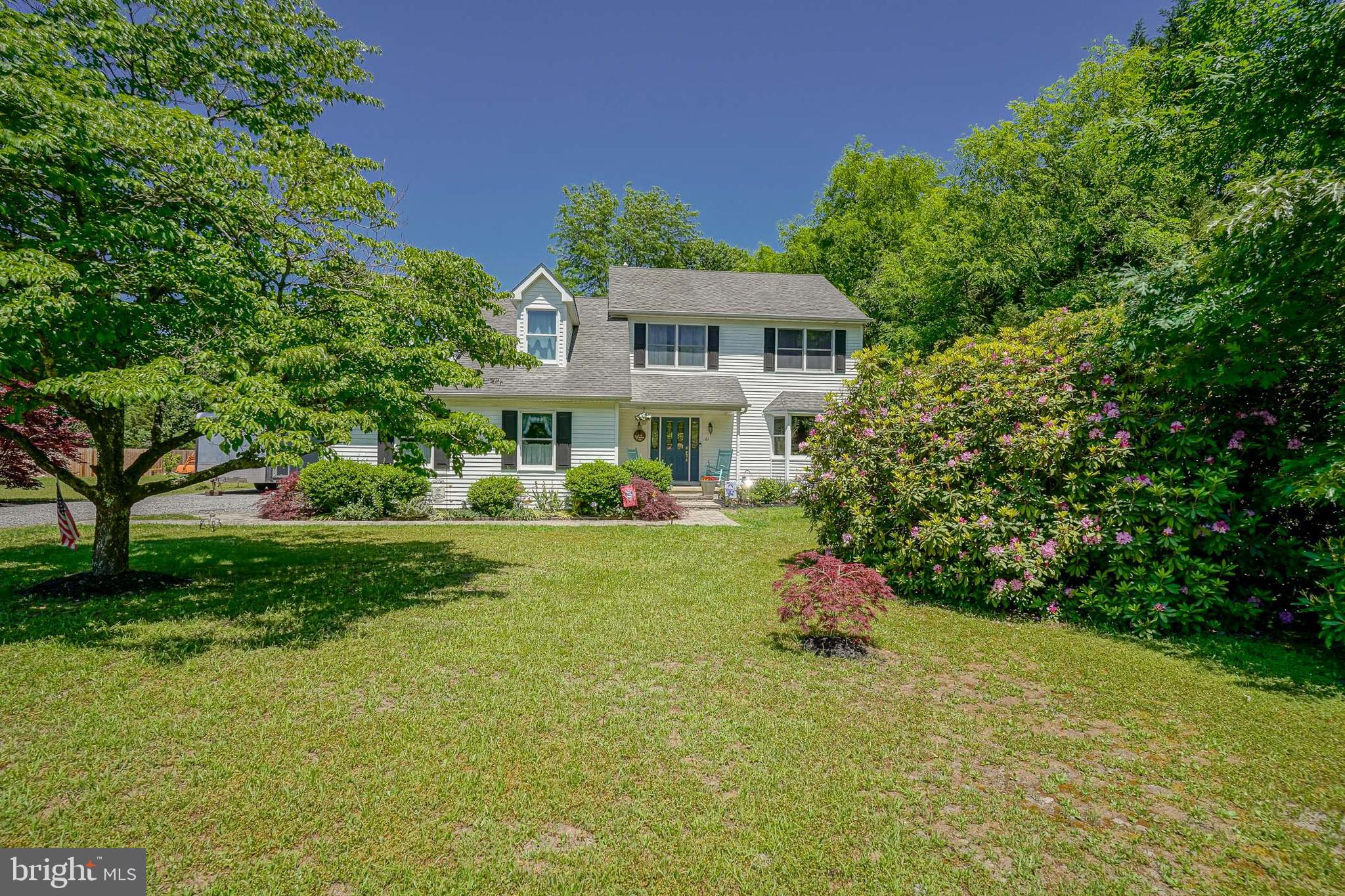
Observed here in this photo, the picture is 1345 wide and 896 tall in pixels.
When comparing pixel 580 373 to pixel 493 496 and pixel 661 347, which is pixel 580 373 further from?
pixel 493 496

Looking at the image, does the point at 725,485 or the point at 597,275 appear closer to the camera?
the point at 725,485

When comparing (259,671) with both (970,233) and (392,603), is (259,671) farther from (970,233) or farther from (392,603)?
(970,233)

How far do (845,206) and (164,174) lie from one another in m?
36.2

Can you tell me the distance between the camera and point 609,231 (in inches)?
1503

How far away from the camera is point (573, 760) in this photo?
3.82 metres

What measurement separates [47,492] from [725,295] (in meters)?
25.0

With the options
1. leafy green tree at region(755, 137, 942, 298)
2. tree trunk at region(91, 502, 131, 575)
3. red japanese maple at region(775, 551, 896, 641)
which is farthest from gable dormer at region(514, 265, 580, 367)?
leafy green tree at region(755, 137, 942, 298)

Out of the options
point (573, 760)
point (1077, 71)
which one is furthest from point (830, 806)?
point (1077, 71)

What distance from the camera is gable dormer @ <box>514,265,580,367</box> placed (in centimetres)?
1809

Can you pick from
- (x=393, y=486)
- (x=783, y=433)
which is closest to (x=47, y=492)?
(x=393, y=486)

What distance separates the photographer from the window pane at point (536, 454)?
56.6 feet

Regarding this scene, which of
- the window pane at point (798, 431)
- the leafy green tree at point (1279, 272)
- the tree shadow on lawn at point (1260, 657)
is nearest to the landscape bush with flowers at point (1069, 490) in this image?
the tree shadow on lawn at point (1260, 657)

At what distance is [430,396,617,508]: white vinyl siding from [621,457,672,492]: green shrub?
864mm

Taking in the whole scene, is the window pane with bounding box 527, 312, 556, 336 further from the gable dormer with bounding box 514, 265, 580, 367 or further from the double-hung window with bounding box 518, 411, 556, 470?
the double-hung window with bounding box 518, 411, 556, 470
